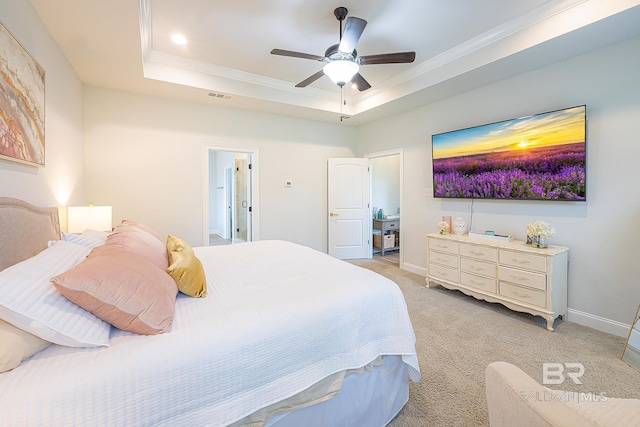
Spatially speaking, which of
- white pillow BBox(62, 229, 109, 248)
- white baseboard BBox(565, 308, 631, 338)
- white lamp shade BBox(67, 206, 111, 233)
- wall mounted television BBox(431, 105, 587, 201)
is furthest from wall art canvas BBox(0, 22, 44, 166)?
white baseboard BBox(565, 308, 631, 338)

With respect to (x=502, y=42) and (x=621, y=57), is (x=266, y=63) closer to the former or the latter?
(x=502, y=42)

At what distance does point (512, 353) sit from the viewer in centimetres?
221

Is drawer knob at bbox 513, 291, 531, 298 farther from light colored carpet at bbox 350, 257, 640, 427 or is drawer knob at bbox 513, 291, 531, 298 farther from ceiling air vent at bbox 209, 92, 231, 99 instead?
ceiling air vent at bbox 209, 92, 231, 99

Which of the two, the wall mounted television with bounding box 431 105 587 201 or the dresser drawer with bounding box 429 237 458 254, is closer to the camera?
the wall mounted television with bounding box 431 105 587 201

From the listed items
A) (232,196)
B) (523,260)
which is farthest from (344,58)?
(232,196)

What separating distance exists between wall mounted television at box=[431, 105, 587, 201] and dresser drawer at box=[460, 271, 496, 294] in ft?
3.33

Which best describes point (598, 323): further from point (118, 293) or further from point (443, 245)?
point (118, 293)

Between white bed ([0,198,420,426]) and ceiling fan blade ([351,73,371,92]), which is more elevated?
ceiling fan blade ([351,73,371,92])

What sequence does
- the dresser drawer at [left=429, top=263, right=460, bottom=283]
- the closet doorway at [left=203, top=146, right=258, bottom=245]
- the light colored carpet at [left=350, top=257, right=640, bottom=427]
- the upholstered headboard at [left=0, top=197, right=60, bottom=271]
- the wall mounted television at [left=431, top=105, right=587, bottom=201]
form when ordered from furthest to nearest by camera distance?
the closet doorway at [left=203, top=146, right=258, bottom=245], the dresser drawer at [left=429, top=263, right=460, bottom=283], the wall mounted television at [left=431, top=105, right=587, bottom=201], the light colored carpet at [left=350, top=257, right=640, bottom=427], the upholstered headboard at [left=0, top=197, right=60, bottom=271]

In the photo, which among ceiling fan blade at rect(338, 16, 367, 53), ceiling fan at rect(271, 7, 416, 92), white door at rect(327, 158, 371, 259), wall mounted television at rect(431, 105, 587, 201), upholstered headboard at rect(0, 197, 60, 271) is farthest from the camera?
white door at rect(327, 158, 371, 259)

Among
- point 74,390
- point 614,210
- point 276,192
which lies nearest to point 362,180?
point 276,192

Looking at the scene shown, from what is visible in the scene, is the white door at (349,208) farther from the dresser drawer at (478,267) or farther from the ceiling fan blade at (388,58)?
the ceiling fan blade at (388,58)

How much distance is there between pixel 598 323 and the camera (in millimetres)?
2635

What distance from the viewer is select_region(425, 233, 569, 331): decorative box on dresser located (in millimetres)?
2633
